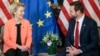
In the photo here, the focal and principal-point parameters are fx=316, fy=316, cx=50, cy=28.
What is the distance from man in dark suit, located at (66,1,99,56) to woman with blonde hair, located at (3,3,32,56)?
0.57m

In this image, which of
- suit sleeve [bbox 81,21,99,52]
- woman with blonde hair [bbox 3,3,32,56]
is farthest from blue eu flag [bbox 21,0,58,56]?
suit sleeve [bbox 81,21,99,52]

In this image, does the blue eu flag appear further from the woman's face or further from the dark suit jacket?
the dark suit jacket

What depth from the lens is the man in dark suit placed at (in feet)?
13.5

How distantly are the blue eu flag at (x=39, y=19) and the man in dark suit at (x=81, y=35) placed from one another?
0.78 metres

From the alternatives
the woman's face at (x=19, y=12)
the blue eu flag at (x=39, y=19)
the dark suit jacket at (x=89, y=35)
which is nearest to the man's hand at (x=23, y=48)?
the woman's face at (x=19, y=12)

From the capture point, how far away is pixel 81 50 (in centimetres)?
409

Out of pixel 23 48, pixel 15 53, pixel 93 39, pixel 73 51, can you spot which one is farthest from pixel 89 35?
pixel 15 53

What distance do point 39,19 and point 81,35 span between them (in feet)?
3.28

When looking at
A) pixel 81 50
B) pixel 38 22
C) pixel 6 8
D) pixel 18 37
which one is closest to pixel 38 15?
pixel 38 22

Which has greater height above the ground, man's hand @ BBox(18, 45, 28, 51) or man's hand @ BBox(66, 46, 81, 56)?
man's hand @ BBox(18, 45, 28, 51)

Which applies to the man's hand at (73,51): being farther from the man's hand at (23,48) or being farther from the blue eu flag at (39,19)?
the blue eu flag at (39,19)

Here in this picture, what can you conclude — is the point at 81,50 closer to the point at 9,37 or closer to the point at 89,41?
the point at 89,41

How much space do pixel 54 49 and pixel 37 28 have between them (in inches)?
19.3

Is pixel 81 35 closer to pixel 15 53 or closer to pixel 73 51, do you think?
pixel 73 51
